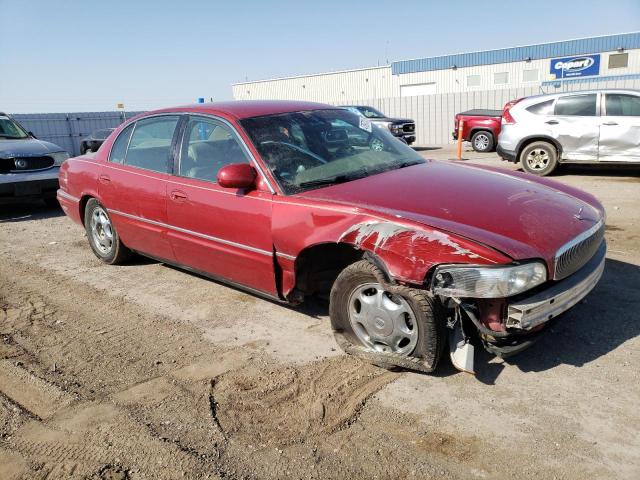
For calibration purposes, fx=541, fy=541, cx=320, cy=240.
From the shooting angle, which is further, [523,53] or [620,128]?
[523,53]

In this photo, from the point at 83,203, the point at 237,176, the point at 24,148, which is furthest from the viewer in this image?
the point at 24,148

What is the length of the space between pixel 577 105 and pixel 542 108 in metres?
0.64

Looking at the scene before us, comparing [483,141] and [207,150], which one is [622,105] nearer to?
[483,141]

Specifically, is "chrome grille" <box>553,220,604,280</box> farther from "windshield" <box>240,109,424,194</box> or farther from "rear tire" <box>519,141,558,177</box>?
"rear tire" <box>519,141,558,177</box>

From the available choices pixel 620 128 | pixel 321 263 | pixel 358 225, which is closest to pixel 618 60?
pixel 620 128

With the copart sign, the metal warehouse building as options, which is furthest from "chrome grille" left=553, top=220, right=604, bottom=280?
the copart sign

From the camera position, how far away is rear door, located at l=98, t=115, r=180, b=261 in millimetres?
4688

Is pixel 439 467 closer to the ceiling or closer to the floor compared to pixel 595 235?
closer to the floor

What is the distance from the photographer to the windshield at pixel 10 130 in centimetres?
976

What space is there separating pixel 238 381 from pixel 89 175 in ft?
11.1

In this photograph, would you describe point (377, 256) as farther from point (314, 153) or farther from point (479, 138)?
point (479, 138)

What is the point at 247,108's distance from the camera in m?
4.44

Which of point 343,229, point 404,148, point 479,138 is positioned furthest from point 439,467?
point 479,138

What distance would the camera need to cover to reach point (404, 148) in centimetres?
470
